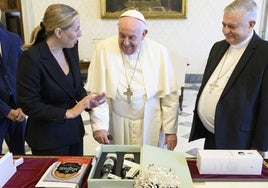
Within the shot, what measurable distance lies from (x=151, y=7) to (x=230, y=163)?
585 centimetres

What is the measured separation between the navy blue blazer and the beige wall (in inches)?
180

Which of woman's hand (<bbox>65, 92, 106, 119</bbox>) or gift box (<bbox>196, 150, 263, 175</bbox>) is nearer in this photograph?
gift box (<bbox>196, 150, 263, 175</bbox>)

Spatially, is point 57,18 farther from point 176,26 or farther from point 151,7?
point 176,26

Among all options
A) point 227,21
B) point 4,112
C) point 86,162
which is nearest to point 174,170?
point 86,162

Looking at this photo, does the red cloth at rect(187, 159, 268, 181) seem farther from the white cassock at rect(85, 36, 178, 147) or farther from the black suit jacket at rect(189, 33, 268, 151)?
the white cassock at rect(85, 36, 178, 147)

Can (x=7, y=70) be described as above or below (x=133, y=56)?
below

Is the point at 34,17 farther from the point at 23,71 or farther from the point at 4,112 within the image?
the point at 23,71

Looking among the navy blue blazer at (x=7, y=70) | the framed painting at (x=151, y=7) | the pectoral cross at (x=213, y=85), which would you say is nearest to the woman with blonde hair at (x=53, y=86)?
the navy blue blazer at (x=7, y=70)

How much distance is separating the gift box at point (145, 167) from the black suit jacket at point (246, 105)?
1.74ft

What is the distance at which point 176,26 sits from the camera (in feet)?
23.0

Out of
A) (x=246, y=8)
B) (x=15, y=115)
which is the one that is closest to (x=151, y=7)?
(x=15, y=115)

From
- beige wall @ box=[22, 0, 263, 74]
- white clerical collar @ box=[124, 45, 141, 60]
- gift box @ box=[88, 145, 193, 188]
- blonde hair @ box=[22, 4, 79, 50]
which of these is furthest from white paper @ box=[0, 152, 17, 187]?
beige wall @ box=[22, 0, 263, 74]

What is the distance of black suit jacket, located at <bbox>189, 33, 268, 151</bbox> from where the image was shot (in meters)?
1.87

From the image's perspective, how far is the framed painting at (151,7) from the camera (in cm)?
682
